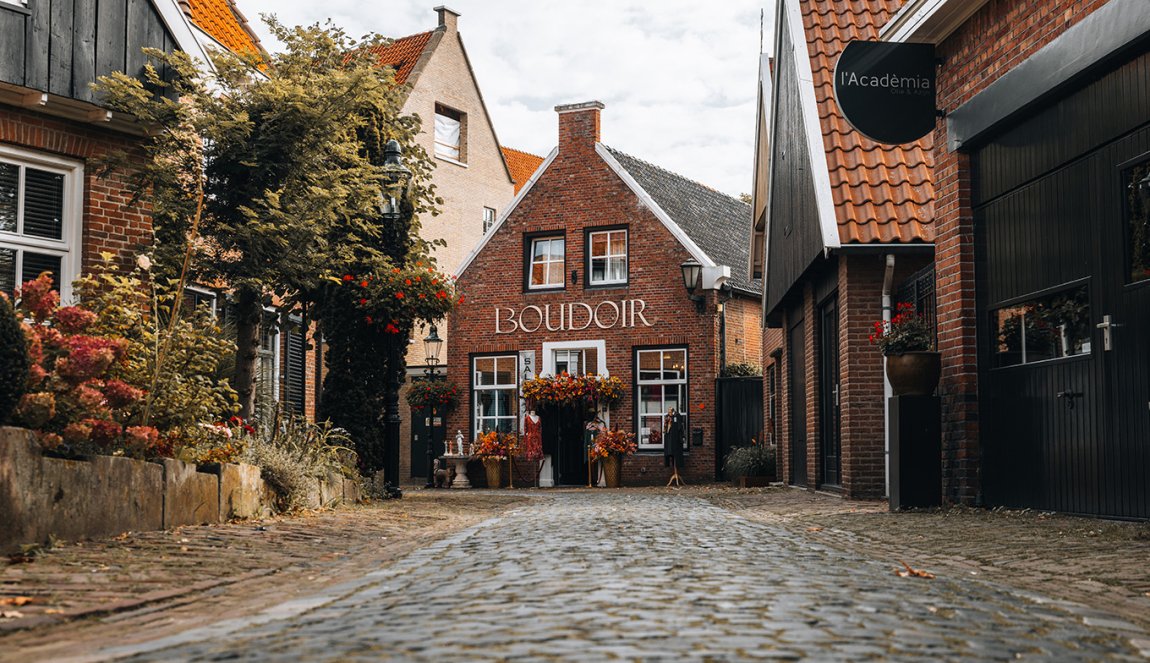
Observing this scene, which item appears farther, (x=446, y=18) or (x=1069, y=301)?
(x=446, y=18)

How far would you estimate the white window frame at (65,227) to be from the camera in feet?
35.6

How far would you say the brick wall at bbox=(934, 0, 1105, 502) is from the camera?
10.4 meters

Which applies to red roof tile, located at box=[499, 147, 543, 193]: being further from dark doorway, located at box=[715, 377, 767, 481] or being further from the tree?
the tree

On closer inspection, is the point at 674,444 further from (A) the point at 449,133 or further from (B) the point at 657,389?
(A) the point at 449,133

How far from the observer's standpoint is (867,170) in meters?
14.4

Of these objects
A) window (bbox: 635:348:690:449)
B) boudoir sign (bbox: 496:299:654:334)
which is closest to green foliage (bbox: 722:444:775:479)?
window (bbox: 635:348:690:449)

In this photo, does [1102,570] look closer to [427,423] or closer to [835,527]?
[835,527]

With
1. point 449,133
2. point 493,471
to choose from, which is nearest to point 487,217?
point 449,133

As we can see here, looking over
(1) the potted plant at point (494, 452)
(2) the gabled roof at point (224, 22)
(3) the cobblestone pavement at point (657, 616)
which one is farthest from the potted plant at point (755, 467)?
(3) the cobblestone pavement at point (657, 616)

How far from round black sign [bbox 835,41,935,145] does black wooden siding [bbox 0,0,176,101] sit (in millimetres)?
6266

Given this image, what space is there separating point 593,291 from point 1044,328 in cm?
1940

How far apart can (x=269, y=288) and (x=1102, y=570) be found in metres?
8.48

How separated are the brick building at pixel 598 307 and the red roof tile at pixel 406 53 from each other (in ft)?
24.9

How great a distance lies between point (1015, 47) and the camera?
9992mm
